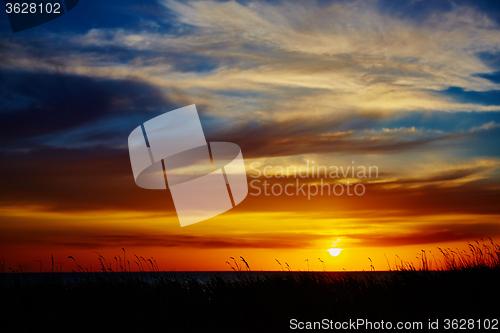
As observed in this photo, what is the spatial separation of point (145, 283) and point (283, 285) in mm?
3312

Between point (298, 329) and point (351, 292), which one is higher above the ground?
point (298, 329)

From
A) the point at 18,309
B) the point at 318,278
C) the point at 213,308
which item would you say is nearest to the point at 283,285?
the point at 318,278

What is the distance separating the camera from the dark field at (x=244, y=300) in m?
8.27

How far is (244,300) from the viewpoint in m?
9.84

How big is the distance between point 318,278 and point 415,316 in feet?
9.94

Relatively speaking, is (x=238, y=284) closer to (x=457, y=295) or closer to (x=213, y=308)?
(x=213, y=308)

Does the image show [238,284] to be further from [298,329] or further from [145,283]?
[298,329]

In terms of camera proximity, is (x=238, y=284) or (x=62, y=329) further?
(x=238, y=284)

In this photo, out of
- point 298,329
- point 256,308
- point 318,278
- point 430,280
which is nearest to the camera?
point 298,329

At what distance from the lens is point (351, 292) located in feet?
33.5

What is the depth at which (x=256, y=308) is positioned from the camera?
901 cm

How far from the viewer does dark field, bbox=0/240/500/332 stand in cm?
827

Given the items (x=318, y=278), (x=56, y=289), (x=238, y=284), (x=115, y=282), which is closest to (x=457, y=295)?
(x=318, y=278)

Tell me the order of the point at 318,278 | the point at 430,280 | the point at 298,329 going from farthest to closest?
1. the point at 318,278
2. the point at 430,280
3. the point at 298,329
